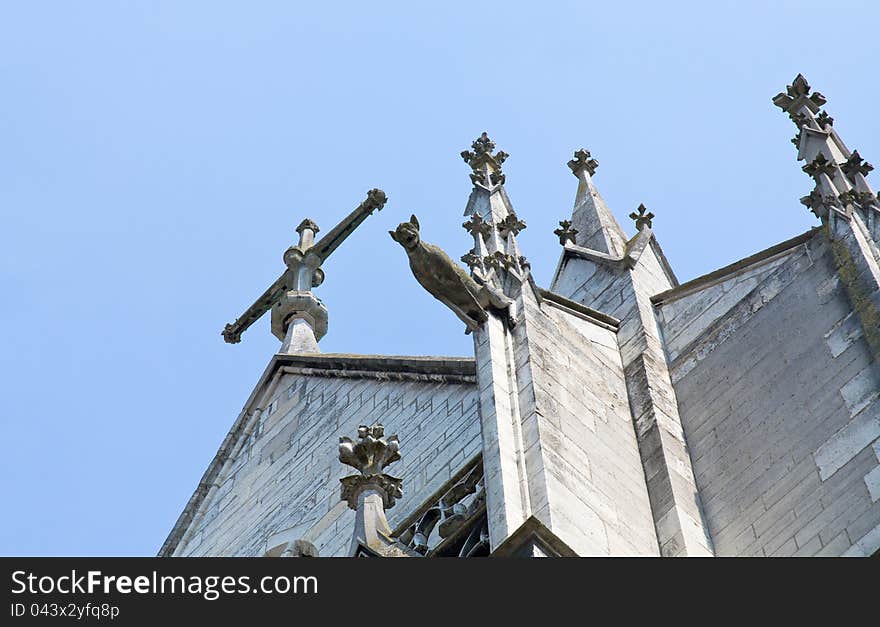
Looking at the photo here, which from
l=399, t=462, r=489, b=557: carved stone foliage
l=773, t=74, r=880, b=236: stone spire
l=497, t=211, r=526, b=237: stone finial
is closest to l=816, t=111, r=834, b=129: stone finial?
l=773, t=74, r=880, b=236: stone spire

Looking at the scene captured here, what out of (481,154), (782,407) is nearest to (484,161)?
(481,154)

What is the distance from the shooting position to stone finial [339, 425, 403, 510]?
512 inches

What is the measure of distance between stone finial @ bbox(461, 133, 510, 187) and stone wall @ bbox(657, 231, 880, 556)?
2298mm

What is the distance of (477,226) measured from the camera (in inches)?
607

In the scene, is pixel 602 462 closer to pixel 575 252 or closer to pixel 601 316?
pixel 601 316

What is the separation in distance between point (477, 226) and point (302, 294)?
7.29 meters

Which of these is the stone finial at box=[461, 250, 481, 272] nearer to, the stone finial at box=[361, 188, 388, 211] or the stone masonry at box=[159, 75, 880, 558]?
the stone masonry at box=[159, 75, 880, 558]

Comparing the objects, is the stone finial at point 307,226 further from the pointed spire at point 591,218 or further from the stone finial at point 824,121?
the stone finial at point 824,121

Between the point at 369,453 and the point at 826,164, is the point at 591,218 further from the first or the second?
the point at 369,453

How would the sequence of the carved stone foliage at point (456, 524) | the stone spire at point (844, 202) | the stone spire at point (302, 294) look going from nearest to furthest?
the carved stone foliage at point (456, 524) < the stone spire at point (844, 202) < the stone spire at point (302, 294)

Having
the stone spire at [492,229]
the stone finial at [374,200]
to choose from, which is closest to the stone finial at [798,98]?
the stone spire at [492,229]

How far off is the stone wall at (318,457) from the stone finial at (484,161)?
1.65 metres

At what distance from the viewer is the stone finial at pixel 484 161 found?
17.1 metres

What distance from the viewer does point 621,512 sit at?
504 inches
